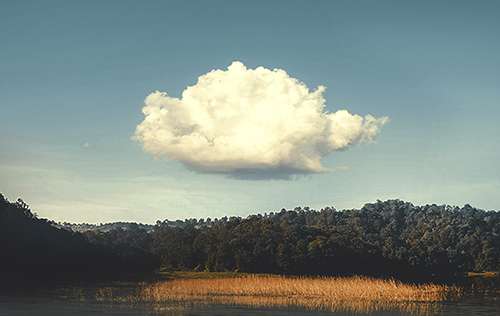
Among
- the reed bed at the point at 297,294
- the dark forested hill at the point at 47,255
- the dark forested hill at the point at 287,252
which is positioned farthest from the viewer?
the dark forested hill at the point at 287,252

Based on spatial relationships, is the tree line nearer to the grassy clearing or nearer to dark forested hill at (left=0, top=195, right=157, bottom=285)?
the grassy clearing

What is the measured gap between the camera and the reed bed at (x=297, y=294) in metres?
57.7

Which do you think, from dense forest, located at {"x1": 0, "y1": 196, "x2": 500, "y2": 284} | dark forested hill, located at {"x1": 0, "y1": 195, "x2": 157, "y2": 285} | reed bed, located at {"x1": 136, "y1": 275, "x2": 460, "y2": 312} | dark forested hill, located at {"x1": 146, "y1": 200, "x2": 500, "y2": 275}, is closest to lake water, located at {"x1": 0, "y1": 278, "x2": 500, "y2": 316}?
reed bed, located at {"x1": 136, "y1": 275, "x2": 460, "y2": 312}

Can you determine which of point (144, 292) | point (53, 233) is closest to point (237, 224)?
point (53, 233)

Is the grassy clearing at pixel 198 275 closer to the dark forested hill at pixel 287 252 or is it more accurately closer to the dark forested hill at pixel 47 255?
the dark forested hill at pixel 287 252

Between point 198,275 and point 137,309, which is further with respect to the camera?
point 198,275

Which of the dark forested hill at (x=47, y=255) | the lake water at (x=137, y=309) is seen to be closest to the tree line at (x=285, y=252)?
the dark forested hill at (x=47, y=255)

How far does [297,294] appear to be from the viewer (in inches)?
2692

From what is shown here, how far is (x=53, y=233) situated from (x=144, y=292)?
44.5 metres

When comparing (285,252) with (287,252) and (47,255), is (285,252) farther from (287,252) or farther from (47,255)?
(47,255)

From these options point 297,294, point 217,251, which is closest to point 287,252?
point 217,251

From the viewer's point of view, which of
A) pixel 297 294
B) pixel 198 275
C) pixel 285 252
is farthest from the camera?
pixel 285 252

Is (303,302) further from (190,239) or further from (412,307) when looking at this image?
(190,239)

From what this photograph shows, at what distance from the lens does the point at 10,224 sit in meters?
95.0
